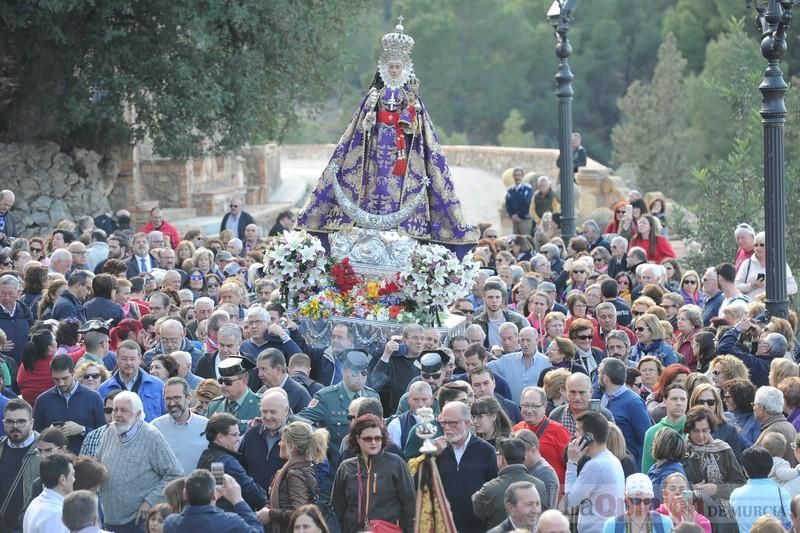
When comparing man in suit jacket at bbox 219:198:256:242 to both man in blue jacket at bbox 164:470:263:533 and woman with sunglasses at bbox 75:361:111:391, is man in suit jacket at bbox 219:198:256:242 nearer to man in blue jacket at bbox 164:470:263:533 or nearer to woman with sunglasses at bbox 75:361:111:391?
woman with sunglasses at bbox 75:361:111:391

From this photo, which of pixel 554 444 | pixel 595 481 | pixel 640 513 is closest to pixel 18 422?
pixel 554 444

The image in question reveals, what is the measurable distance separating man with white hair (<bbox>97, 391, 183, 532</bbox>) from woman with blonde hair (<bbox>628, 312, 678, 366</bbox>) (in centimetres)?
450

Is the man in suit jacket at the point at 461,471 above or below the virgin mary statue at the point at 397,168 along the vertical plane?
below

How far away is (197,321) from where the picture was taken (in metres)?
14.2

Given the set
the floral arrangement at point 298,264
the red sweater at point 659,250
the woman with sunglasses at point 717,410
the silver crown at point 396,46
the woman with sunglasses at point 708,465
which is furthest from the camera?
the red sweater at point 659,250

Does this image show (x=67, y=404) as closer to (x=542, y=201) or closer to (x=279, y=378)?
(x=279, y=378)

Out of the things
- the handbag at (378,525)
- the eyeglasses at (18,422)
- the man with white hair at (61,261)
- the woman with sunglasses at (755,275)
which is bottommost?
the handbag at (378,525)

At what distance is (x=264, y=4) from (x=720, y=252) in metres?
9.20

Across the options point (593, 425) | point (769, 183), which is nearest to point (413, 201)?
point (769, 183)

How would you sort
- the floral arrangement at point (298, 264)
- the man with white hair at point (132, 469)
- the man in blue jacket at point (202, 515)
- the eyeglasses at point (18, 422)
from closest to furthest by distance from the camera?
the man in blue jacket at point (202, 515)
the man with white hair at point (132, 469)
the eyeglasses at point (18, 422)
the floral arrangement at point (298, 264)

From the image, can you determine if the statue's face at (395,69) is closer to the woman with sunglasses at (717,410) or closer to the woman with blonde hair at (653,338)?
the woman with blonde hair at (653,338)

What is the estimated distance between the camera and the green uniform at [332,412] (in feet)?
34.2

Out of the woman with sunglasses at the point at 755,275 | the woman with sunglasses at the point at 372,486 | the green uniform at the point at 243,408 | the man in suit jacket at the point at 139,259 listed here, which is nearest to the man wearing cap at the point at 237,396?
the green uniform at the point at 243,408

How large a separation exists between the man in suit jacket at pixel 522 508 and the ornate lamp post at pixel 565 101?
12.1m
